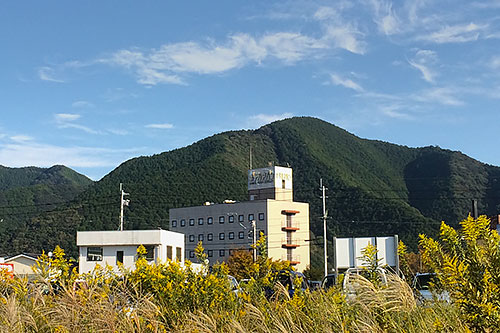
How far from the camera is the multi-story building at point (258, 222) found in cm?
10669

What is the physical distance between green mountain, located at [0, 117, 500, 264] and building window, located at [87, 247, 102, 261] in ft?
144

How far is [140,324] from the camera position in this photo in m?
8.70

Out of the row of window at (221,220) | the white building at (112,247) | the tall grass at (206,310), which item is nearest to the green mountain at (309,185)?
the row of window at (221,220)

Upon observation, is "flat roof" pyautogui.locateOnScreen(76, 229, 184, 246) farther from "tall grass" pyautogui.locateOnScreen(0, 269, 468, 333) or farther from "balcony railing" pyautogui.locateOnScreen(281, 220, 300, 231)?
"balcony railing" pyautogui.locateOnScreen(281, 220, 300, 231)

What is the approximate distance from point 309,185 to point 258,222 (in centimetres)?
5700

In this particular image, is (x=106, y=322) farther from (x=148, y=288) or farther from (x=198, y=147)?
(x=198, y=147)

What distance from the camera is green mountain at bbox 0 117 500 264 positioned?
122m

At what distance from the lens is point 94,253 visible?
59.3m

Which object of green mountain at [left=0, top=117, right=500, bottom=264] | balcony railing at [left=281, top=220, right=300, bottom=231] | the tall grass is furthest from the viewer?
green mountain at [left=0, top=117, right=500, bottom=264]

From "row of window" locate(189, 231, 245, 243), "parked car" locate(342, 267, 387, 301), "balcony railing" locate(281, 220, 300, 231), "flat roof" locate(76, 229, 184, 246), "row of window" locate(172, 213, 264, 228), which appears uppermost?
"row of window" locate(172, 213, 264, 228)

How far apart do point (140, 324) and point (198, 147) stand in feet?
567

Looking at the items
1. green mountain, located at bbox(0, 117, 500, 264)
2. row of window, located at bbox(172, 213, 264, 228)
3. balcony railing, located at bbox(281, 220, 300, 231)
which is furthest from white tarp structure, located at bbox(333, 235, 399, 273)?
balcony railing, located at bbox(281, 220, 300, 231)

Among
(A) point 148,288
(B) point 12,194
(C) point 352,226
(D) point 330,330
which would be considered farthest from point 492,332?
(B) point 12,194

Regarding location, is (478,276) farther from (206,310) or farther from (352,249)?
(352,249)
